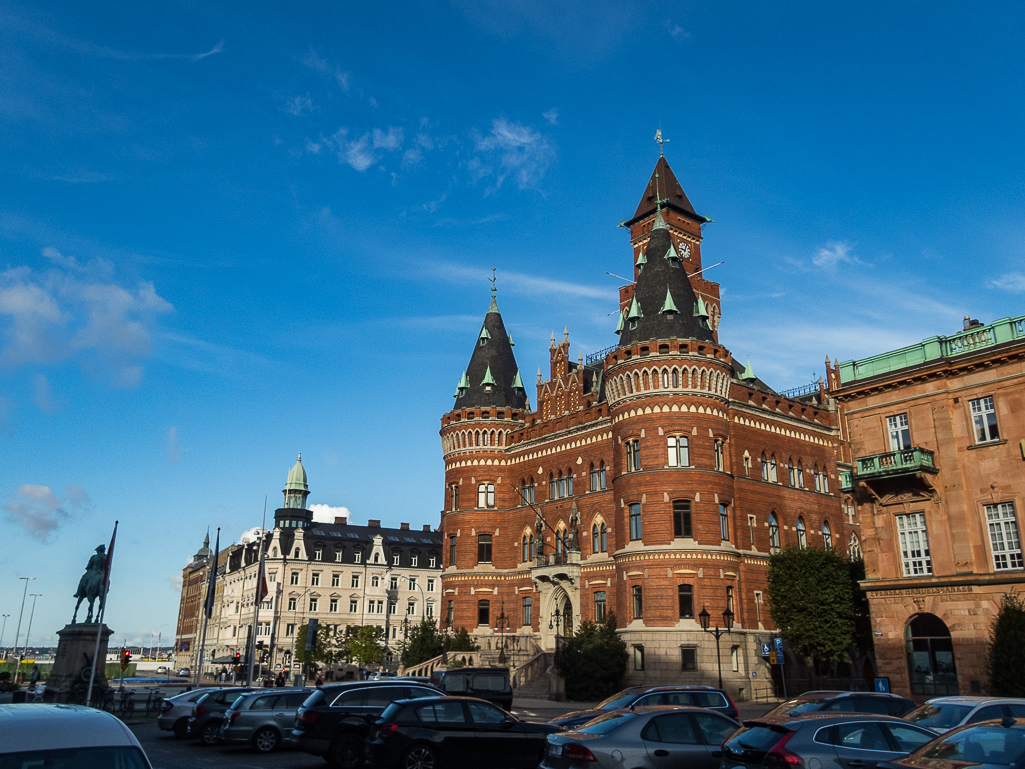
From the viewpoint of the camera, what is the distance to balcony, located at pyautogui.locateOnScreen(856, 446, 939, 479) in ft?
110

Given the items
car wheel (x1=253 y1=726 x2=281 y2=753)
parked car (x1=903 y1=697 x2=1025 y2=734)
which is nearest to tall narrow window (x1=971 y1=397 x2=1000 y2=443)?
parked car (x1=903 y1=697 x2=1025 y2=734)

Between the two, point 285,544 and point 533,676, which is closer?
point 533,676

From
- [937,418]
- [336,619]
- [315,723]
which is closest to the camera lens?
[315,723]

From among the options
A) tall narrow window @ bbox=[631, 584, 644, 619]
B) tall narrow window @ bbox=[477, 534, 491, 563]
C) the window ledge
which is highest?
the window ledge

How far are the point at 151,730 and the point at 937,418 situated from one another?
32.6 metres

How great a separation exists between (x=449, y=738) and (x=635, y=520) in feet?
99.2

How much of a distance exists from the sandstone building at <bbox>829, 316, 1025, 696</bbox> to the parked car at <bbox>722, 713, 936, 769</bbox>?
22.6 m

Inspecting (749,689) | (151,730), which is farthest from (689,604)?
(151,730)

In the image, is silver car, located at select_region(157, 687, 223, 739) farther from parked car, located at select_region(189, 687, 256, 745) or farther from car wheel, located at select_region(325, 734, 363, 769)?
car wheel, located at select_region(325, 734, 363, 769)

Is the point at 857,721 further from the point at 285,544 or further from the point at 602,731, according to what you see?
the point at 285,544

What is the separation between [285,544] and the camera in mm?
96562

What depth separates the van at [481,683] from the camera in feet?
91.6

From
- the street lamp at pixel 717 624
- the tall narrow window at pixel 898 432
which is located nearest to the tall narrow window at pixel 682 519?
the street lamp at pixel 717 624

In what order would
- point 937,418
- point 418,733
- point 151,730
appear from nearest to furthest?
point 418,733, point 151,730, point 937,418
